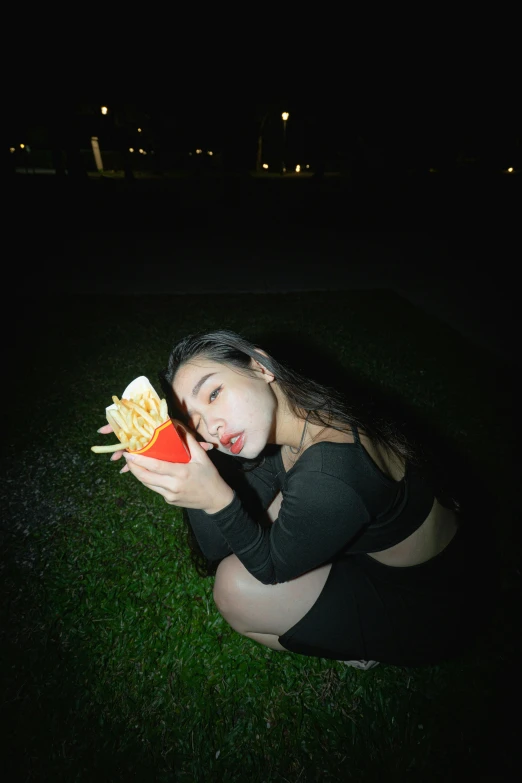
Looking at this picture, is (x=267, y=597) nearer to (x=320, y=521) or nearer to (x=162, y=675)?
(x=320, y=521)

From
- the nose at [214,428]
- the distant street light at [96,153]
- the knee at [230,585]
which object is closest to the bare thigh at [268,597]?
the knee at [230,585]

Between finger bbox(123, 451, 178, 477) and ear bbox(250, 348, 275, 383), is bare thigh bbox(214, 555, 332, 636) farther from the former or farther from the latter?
ear bbox(250, 348, 275, 383)

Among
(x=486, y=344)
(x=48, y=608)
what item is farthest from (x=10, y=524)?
(x=486, y=344)

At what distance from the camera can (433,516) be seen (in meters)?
1.91

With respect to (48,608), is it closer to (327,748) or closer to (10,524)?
(10,524)

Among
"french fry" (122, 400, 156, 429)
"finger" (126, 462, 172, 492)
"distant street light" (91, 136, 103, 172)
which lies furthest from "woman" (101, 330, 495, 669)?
"distant street light" (91, 136, 103, 172)

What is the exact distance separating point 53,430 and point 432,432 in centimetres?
393

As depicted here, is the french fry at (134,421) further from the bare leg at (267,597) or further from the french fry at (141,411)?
the bare leg at (267,597)

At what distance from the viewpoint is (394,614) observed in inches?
73.3

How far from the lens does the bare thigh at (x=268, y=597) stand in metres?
1.88

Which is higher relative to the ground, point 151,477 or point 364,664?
point 151,477

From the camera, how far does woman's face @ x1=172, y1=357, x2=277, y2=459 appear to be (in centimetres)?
177

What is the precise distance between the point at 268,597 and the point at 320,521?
2.03 ft

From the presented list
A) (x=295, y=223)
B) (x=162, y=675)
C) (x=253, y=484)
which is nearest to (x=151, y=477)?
(x=253, y=484)
